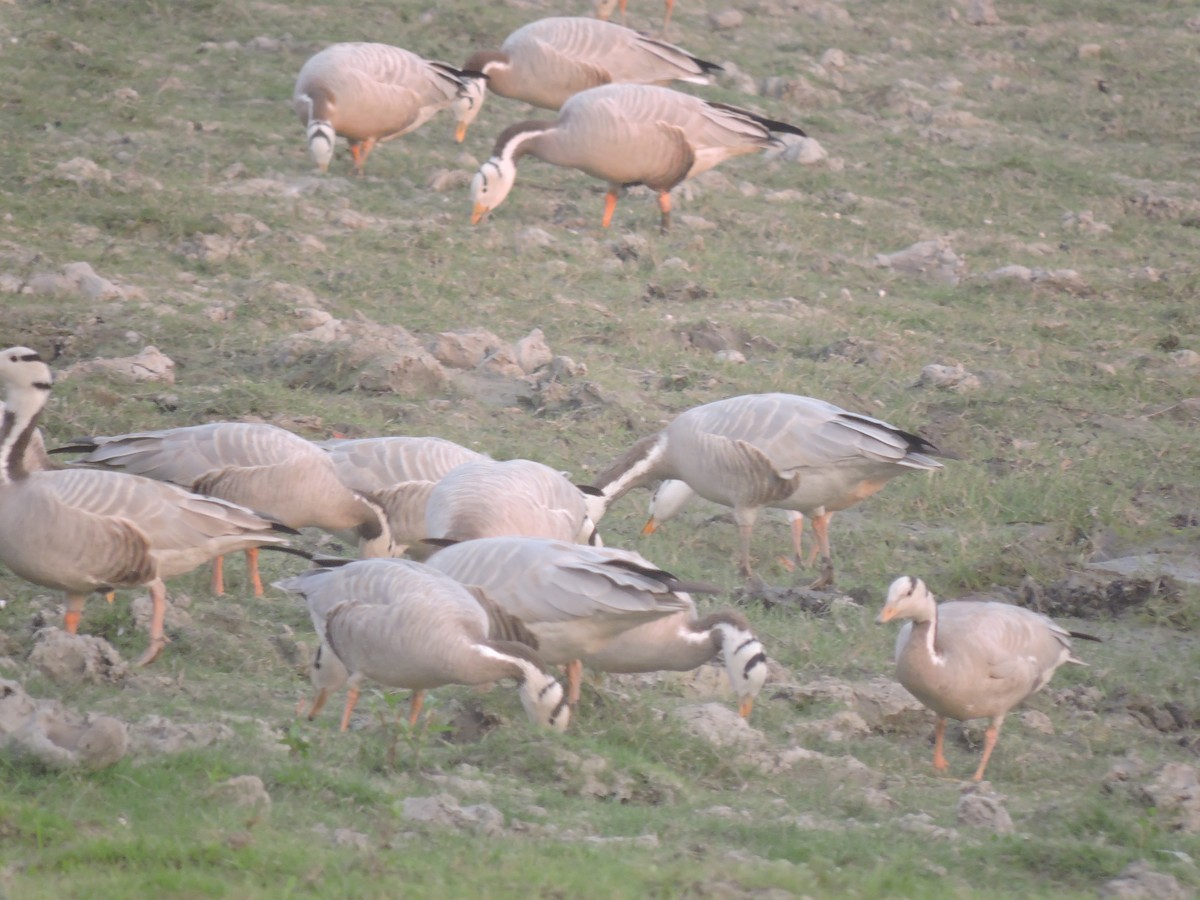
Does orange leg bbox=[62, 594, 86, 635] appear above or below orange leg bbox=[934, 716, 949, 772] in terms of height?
below

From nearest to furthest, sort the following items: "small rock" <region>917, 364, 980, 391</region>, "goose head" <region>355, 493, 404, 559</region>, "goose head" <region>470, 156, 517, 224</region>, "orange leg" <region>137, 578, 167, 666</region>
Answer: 1. "orange leg" <region>137, 578, 167, 666</region>
2. "goose head" <region>355, 493, 404, 559</region>
3. "small rock" <region>917, 364, 980, 391</region>
4. "goose head" <region>470, 156, 517, 224</region>

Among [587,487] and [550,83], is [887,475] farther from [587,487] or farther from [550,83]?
[550,83]

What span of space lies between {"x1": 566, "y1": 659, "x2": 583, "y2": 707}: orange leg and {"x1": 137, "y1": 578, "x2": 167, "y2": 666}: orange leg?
1.51 m

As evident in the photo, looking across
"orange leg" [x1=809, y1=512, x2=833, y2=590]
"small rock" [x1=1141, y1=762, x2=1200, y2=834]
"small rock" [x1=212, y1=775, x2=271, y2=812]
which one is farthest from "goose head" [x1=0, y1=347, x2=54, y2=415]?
"small rock" [x1=1141, y1=762, x2=1200, y2=834]


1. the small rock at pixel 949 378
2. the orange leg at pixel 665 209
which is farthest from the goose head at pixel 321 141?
the small rock at pixel 949 378

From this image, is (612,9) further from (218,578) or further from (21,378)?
(21,378)

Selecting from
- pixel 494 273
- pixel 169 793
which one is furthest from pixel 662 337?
pixel 169 793

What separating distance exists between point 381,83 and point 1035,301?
5294 millimetres

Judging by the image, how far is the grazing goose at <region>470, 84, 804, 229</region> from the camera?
12539 mm

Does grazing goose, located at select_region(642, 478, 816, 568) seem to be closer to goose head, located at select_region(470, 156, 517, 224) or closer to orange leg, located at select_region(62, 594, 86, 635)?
orange leg, located at select_region(62, 594, 86, 635)

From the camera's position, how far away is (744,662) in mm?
6020

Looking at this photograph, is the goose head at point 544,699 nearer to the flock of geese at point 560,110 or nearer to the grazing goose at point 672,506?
the grazing goose at point 672,506

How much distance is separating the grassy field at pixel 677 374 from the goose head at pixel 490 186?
0.58 ft

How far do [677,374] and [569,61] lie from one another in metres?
5.04
